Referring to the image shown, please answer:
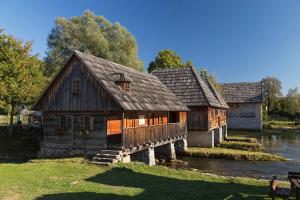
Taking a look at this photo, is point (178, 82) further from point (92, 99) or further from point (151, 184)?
point (151, 184)

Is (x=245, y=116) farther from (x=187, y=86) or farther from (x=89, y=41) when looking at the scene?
(x=89, y=41)

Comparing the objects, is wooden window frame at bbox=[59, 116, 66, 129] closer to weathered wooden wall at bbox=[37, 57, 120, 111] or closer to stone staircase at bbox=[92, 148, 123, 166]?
weathered wooden wall at bbox=[37, 57, 120, 111]

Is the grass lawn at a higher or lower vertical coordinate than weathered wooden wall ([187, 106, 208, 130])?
lower

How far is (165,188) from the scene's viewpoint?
47.7 ft

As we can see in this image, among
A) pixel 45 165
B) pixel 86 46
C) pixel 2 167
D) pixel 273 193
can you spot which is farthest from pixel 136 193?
pixel 86 46

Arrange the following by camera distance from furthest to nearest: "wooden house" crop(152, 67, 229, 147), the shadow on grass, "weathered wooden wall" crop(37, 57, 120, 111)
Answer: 1. "wooden house" crop(152, 67, 229, 147)
2. "weathered wooden wall" crop(37, 57, 120, 111)
3. the shadow on grass

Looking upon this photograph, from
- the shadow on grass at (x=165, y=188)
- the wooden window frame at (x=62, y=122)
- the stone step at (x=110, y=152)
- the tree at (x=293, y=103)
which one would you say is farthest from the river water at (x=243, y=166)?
the tree at (x=293, y=103)

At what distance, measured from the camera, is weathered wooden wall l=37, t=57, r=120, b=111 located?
859 inches

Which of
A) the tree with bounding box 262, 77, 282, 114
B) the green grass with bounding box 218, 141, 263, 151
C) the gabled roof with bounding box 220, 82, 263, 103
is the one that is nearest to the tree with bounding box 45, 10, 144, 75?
the gabled roof with bounding box 220, 82, 263, 103

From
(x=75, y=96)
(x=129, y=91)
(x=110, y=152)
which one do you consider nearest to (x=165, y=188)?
(x=110, y=152)

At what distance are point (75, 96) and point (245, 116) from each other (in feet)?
132

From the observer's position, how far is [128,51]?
5369 cm

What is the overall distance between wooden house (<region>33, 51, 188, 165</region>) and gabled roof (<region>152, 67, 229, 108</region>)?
29.5 ft

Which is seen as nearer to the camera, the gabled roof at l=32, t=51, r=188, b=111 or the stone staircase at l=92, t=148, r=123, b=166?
the stone staircase at l=92, t=148, r=123, b=166
